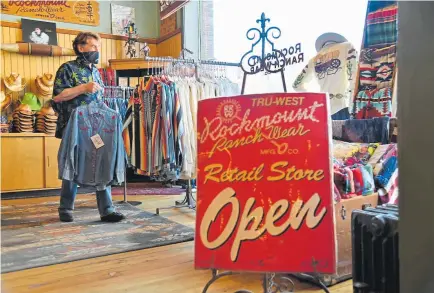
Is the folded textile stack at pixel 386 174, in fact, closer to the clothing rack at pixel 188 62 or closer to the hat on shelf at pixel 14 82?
the clothing rack at pixel 188 62

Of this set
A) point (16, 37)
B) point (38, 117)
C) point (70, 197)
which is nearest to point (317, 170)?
point (70, 197)

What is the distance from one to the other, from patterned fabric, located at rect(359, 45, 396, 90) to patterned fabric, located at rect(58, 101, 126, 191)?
1948 mm

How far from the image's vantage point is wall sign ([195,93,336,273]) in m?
1.21

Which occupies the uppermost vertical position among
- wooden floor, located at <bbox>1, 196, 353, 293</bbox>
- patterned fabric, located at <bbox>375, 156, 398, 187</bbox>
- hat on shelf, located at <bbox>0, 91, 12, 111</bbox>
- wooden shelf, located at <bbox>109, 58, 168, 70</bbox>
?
wooden shelf, located at <bbox>109, 58, 168, 70</bbox>

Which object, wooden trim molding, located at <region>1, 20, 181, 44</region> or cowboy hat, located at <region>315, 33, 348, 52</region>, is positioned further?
wooden trim molding, located at <region>1, 20, 181, 44</region>

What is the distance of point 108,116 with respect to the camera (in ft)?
10.6

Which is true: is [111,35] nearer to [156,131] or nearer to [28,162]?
[28,162]

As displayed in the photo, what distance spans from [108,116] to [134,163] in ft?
1.49

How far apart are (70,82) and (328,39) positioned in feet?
6.69

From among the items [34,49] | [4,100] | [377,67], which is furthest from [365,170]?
[34,49]

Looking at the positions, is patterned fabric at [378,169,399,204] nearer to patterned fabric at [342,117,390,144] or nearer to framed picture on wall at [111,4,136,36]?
patterned fabric at [342,117,390,144]

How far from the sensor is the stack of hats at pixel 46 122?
16.2 ft

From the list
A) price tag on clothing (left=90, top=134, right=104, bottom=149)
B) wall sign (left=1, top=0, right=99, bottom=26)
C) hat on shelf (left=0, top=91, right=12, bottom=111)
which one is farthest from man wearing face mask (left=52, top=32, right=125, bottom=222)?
wall sign (left=1, top=0, right=99, bottom=26)

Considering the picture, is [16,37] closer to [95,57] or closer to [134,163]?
[95,57]
